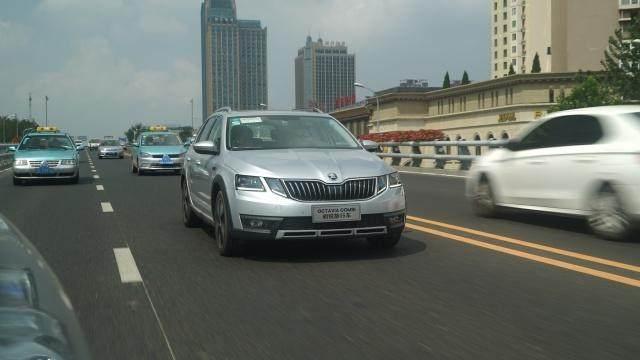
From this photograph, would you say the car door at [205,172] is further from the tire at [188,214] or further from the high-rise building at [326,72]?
the high-rise building at [326,72]

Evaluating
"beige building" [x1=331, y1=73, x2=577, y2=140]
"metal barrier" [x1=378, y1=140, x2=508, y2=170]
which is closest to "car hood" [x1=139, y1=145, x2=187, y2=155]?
"metal barrier" [x1=378, y1=140, x2=508, y2=170]

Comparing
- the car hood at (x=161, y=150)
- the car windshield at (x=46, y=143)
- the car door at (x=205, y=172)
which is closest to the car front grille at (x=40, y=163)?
the car windshield at (x=46, y=143)

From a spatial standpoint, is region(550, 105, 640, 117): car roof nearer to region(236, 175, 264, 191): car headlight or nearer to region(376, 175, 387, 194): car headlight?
region(376, 175, 387, 194): car headlight

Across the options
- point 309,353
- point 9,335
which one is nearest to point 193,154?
point 309,353

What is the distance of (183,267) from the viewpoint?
6.97m

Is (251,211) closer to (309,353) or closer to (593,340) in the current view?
(309,353)

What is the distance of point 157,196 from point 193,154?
648 centimetres

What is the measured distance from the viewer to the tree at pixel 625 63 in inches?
3046

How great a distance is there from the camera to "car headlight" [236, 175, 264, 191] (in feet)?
22.9

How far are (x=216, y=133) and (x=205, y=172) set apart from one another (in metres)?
0.65

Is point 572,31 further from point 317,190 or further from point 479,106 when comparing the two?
point 317,190

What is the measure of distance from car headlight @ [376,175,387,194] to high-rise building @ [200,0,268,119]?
12079cm

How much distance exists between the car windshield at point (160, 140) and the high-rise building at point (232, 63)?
326 feet

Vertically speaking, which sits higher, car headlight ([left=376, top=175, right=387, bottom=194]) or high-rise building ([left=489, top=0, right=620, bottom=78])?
high-rise building ([left=489, top=0, right=620, bottom=78])
